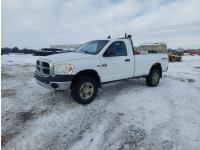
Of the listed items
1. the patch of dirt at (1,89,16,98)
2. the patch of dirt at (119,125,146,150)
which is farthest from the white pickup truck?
the patch of dirt at (119,125,146,150)

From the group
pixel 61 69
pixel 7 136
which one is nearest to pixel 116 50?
pixel 61 69

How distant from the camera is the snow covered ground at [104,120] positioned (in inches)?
186

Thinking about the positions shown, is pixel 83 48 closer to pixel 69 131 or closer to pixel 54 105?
pixel 54 105

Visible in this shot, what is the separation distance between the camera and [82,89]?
272 inches

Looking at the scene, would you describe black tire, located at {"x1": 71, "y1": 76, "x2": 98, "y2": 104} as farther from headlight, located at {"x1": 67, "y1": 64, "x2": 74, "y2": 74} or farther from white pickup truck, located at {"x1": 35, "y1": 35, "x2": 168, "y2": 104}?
headlight, located at {"x1": 67, "y1": 64, "x2": 74, "y2": 74}

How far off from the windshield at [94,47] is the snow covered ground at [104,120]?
1584mm

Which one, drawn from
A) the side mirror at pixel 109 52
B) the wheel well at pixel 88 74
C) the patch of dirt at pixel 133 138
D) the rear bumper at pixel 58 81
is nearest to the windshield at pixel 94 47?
the side mirror at pixel 109 52

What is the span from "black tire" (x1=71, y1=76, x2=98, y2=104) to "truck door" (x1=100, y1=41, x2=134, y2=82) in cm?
61

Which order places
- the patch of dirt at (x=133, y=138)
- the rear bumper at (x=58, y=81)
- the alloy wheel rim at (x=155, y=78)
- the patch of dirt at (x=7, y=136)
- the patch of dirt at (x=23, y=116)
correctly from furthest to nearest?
the alloy wheel rim at (x=155, y=78), the rear bumper at (x=58, y=81), the patch of dirt at (x=23, y=116), the patch of dirt at (x=7, y=136), the patch of dirt at (x=133, y=138)

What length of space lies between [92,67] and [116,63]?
1.14 metres

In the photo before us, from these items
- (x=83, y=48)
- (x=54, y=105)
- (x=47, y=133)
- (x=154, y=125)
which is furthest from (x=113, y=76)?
(x=47, y=133)

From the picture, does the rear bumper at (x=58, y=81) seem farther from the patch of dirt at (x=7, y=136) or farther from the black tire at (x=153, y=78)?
the black tire at (x=153, y=78)

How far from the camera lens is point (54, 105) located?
703 centimetres

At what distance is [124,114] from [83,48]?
3190 mm
